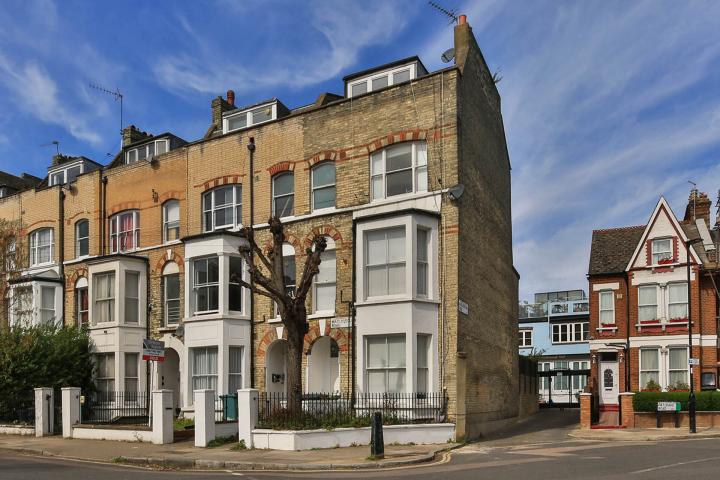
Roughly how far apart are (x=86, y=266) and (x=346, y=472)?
1972cm

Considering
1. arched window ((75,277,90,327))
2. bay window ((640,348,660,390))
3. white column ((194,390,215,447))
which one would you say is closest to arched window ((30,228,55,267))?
arched window ((75,277,90,327))

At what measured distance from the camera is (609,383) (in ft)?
114

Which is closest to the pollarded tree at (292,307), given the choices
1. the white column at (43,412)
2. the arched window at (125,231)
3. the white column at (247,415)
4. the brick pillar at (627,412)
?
the white column at (247,415)

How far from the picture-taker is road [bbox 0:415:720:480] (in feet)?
46.2

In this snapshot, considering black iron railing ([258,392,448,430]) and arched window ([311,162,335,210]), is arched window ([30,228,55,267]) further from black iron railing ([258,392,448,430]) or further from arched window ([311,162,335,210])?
black iron railing ([258,392,448,430])

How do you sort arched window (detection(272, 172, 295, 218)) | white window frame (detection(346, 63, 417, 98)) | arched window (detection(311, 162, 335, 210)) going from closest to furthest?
white window frame (detection(346, 63, 417, 98)), arched window (detection(311, 162, 335, 210)), arched window (detection(272, 172, 295, 218))

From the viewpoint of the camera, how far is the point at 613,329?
115 ft

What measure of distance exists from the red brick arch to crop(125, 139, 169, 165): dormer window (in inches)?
444

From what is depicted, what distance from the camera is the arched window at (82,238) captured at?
3177 centimetres

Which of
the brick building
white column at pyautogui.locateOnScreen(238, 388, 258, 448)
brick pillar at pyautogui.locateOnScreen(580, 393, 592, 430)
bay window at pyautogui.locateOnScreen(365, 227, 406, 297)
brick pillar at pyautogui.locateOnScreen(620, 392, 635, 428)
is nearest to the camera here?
white column at pyautogui.locateOnScreen(238, 388, 258, 448)

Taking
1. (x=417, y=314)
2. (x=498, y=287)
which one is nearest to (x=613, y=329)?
(x=498, y=287)

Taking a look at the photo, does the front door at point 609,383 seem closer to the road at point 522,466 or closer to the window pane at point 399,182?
the road at point 522,466

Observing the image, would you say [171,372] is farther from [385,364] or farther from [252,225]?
[385,364]

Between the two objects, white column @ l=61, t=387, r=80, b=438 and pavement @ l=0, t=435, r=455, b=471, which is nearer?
pavement @ l=0, t=435, r=455, b=471
